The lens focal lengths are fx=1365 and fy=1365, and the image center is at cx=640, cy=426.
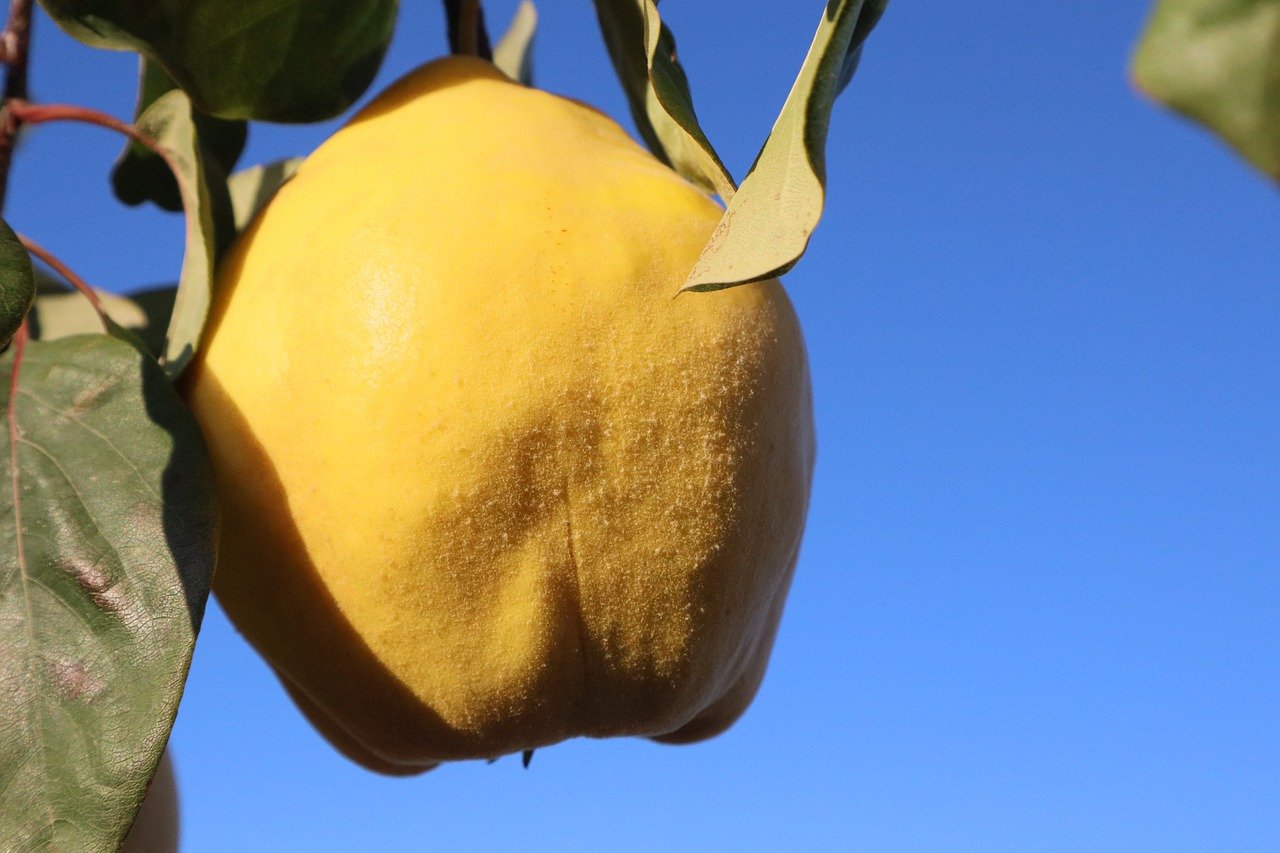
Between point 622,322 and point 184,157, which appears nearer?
point 622,322

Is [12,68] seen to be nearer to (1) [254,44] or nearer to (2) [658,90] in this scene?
(1) [254,44]

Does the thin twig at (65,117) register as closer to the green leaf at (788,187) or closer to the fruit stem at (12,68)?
the fruit stem at (12,68)

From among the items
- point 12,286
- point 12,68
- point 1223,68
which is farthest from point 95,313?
point 1223,68

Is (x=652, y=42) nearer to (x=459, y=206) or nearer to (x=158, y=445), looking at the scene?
(x=459, y=206)

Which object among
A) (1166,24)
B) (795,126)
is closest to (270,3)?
(795,126)

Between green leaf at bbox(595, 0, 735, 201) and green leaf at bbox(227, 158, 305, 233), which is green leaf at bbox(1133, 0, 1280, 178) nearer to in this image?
green leaf at bbox(595, 0, 735, 201)

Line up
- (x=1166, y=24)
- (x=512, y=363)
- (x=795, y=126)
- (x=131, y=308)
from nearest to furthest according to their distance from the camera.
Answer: (x=1166, y=24)
(x=795, y=126)
(x=512, y=363)
(x=131, y=308)
